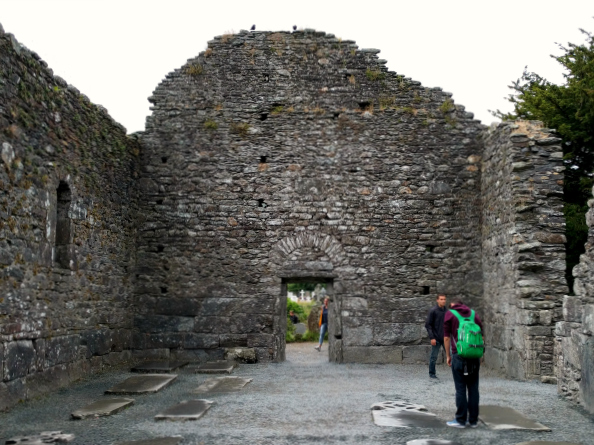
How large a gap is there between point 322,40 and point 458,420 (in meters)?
9.14

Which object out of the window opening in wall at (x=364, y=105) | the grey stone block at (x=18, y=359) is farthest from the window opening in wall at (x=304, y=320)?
the grey stone block at (x=18, y=359)

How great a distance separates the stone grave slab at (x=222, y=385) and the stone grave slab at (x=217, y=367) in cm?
72

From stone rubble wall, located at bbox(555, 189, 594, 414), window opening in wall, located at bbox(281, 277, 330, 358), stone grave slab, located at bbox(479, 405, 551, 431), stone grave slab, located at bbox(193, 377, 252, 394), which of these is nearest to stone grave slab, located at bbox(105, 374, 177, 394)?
stone grave slab, located at bbox(193, 377, 252, 394)

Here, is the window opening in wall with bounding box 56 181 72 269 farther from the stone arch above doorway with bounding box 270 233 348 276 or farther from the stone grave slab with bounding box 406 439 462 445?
the stone grave slab with bounding box 406 439 462 445

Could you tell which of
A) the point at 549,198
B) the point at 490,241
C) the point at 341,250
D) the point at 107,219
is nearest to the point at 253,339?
the point at 341,250

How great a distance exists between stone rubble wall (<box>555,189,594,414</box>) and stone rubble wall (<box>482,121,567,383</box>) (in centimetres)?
161

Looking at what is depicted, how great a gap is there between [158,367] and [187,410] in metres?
3.85

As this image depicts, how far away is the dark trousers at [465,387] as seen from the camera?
617 cm

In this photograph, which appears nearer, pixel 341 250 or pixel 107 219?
pixel 107 219

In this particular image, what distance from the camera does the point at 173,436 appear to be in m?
5.69

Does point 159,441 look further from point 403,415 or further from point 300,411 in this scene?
point 403,415

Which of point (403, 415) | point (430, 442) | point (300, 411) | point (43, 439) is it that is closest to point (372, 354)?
point (300, 411)

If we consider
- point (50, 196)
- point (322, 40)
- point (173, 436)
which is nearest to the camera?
point (173, 436)

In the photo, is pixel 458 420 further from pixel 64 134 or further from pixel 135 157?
pixel 135 157
